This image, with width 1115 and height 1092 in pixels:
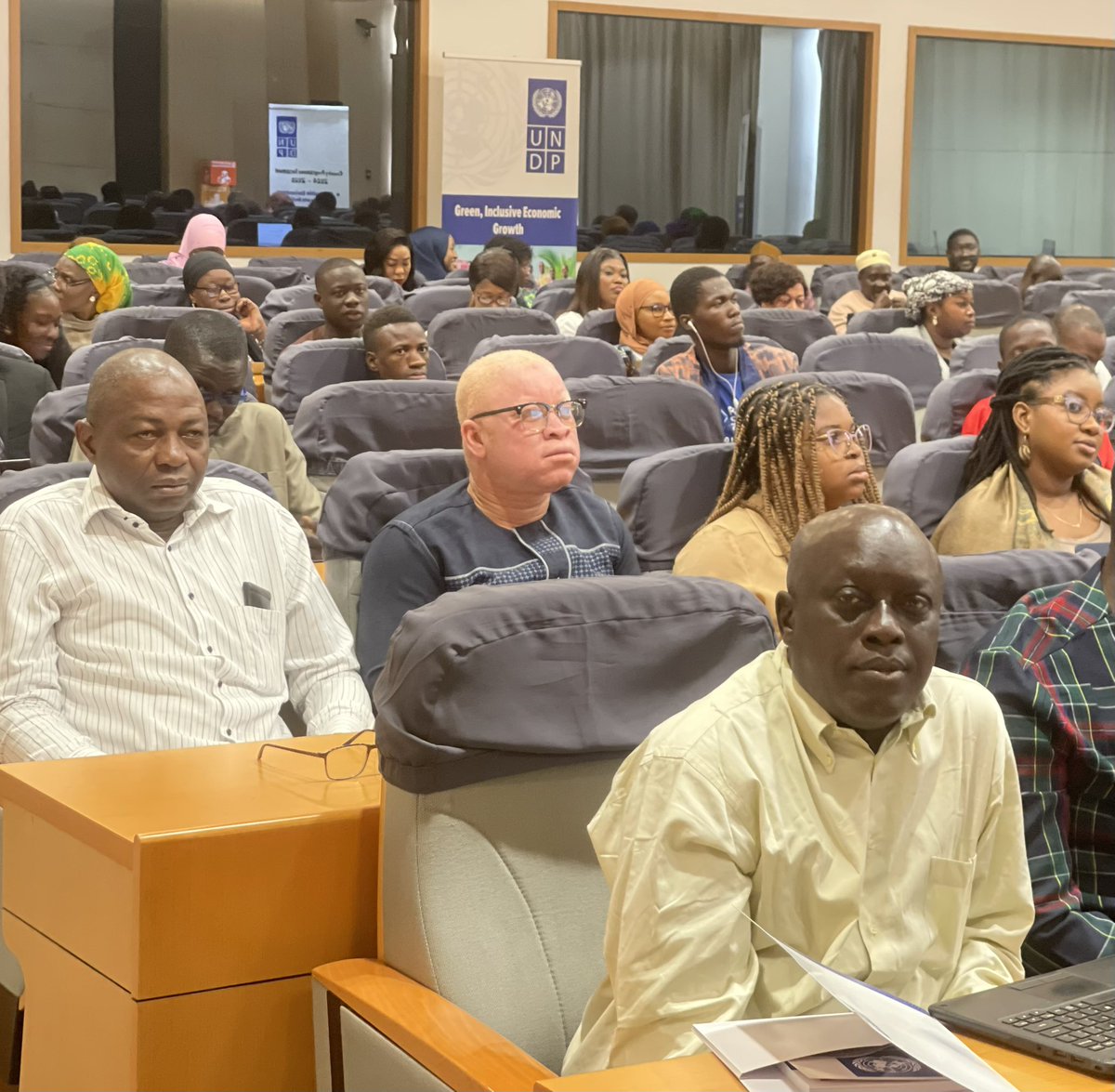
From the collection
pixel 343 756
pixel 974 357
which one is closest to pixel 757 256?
pixel 974 357

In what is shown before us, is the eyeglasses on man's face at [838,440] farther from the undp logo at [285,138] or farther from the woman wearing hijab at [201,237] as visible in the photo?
the undp logo at [285,138]

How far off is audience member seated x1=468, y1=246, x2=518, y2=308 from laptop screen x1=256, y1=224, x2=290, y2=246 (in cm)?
462

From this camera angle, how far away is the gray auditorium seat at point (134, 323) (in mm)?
5762

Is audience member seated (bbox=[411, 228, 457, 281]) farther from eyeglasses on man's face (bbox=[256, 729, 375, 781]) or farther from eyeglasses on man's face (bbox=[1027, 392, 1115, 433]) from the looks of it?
eyeglasses on man's face (bbox=[256, 729, 375, 781])

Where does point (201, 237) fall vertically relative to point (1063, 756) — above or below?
above

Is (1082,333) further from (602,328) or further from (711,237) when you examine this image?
(711,237)

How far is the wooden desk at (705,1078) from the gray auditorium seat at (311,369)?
13.1ft

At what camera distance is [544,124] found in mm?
12062

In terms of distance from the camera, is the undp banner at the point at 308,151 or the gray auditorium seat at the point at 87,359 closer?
the gray auditorium seat at the point at 87,359

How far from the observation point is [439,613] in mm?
1811

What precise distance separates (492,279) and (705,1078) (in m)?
7.09

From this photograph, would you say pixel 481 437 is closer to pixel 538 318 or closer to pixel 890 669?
pixel 890 669

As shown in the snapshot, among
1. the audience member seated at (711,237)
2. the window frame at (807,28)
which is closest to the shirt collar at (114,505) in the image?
the window frame at (807,28)

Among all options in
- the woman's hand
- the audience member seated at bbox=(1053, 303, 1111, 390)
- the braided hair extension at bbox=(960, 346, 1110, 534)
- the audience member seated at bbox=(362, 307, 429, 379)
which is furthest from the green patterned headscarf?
the braided hair extension at bbox=(960, 346, 1110, 534)
